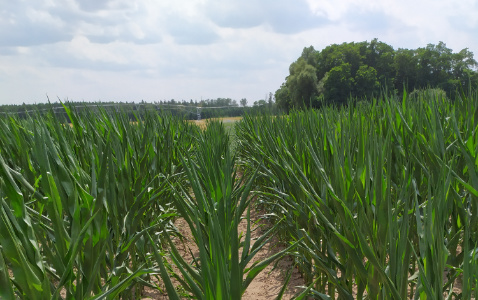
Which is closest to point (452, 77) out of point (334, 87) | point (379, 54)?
point (379, 54)

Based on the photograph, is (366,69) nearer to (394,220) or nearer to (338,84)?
(338,84)

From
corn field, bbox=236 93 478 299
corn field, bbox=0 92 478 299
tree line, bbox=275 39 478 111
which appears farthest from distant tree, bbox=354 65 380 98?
corn field, bbox=236 93 478 299

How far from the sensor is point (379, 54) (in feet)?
144

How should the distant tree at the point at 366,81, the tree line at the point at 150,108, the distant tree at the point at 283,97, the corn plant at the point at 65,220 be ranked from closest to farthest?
the corn plant at the point at 65,220
the tree line at the point at 150,108
the distant tree at the point at 366,81
the distant tree at the point at 283,97

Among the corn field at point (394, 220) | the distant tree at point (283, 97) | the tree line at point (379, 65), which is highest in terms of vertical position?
the tree line at point (379, 65)

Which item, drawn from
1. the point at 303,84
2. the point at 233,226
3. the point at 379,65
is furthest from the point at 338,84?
the point at 233,226

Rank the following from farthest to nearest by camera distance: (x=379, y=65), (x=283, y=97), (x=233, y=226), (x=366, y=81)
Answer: (x=379, y=65), (x=283, y=97), (x=366, y=81), (x=233, y=226)

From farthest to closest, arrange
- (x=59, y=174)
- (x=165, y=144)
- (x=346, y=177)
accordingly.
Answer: (x=165, y=144) → (x=346, y=177) → (x=59, y=174)

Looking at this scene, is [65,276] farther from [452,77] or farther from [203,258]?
[452,77]

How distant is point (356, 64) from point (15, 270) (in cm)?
4265

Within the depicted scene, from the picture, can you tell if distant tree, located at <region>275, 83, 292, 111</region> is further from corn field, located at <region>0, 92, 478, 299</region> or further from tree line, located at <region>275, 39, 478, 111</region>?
corn field, located at <region>0, 92, 478, 299</region>

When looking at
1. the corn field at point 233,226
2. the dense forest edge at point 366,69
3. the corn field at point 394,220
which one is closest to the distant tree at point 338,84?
the dense forest edge at point 366,69

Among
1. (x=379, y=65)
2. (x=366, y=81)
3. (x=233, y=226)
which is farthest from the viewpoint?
(x=379, y=65)

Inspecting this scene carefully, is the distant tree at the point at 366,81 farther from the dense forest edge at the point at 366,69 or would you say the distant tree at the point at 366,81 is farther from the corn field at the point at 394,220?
the corn field at the point at 394,220
